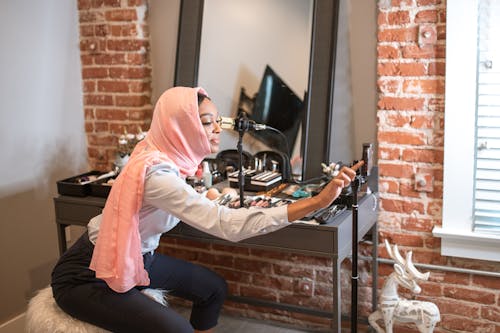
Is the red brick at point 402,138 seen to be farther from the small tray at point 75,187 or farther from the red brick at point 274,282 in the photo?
the small tray at point 75,187

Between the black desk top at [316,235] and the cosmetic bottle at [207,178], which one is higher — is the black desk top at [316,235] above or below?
below

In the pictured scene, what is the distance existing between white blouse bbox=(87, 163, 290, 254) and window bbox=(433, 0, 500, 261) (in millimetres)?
1028

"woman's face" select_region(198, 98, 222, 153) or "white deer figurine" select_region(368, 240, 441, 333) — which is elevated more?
"woman's face" select_region(198, 98, 222, 153)

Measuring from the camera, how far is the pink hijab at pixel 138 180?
1940 mm

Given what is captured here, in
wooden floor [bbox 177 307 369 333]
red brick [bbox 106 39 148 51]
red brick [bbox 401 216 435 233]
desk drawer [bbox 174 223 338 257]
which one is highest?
red brick [bbox 106 39 148 51]

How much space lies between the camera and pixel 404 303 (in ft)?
8.10

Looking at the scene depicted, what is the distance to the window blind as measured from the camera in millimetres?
2334

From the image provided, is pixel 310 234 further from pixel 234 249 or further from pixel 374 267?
pixel 234 249

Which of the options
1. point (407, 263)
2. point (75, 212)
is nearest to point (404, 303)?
point (407, 263)

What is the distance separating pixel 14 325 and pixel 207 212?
167cm

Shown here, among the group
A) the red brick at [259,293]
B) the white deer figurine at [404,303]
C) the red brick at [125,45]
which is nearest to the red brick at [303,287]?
the red brick at [259,293]

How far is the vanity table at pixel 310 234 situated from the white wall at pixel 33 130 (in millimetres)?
340

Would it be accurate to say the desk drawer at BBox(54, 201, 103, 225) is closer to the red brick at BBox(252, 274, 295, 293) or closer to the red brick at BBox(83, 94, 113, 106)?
the red brick at BBox(83, 94, 113, 106)

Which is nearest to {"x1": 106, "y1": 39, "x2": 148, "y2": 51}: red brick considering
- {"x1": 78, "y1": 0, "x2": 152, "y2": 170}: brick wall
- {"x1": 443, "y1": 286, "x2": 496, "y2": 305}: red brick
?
{"x1": 78, "y1": 0, "x2": 152, "y2": 170}: brick wall
